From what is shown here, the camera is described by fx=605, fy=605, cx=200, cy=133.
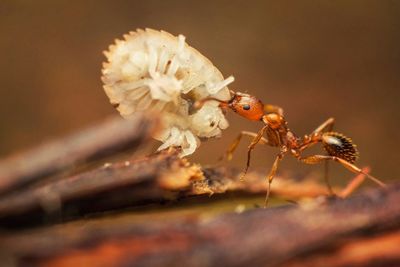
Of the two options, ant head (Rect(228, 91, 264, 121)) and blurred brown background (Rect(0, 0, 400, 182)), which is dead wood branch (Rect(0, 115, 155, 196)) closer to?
ant head (Rect(228, 91, 264, 121))

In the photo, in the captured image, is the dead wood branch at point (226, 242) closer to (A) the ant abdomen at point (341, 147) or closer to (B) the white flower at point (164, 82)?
(B) the white flower at point (164, 82)

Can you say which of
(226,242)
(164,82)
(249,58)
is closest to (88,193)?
(226,242)

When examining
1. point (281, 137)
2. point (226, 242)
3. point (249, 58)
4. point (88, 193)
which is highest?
point (249, 58)

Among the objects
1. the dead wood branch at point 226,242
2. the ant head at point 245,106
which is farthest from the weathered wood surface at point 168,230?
the ant head at point 245,106

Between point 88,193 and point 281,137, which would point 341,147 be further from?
point 88,193

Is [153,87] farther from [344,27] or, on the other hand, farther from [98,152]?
[344,27]
